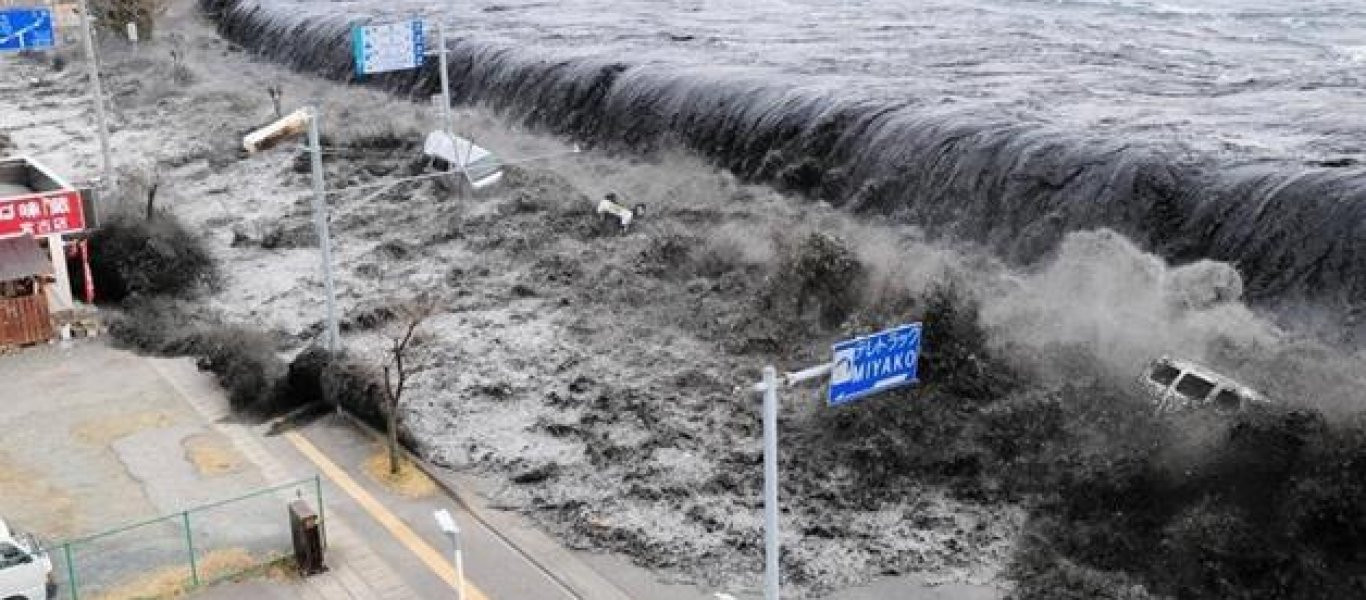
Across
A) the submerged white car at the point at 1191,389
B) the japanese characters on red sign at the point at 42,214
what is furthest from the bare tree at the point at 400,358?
the submerged white car at the point at 1191,389

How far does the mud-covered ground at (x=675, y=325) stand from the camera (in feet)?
72.2

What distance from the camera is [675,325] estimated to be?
3144 centimetres

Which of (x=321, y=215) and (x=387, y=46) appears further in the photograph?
(x=387, y=46)

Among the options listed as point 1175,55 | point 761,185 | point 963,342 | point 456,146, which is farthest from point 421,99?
point 963,342

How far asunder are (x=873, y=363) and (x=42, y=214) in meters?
24.0

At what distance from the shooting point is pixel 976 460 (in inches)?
919

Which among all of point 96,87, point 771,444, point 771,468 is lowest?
point 96,87

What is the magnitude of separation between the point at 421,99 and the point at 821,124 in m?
23.2

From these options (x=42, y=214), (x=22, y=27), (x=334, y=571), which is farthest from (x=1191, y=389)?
(x=22, y=27)

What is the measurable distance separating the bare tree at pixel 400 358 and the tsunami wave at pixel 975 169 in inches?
473

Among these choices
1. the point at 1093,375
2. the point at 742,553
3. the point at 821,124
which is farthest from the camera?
the point at 821,124

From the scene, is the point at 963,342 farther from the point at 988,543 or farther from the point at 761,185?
the point at 761,185

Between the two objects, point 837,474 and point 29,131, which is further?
point 29,131

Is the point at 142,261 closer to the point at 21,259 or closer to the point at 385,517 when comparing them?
the point at 21,259
